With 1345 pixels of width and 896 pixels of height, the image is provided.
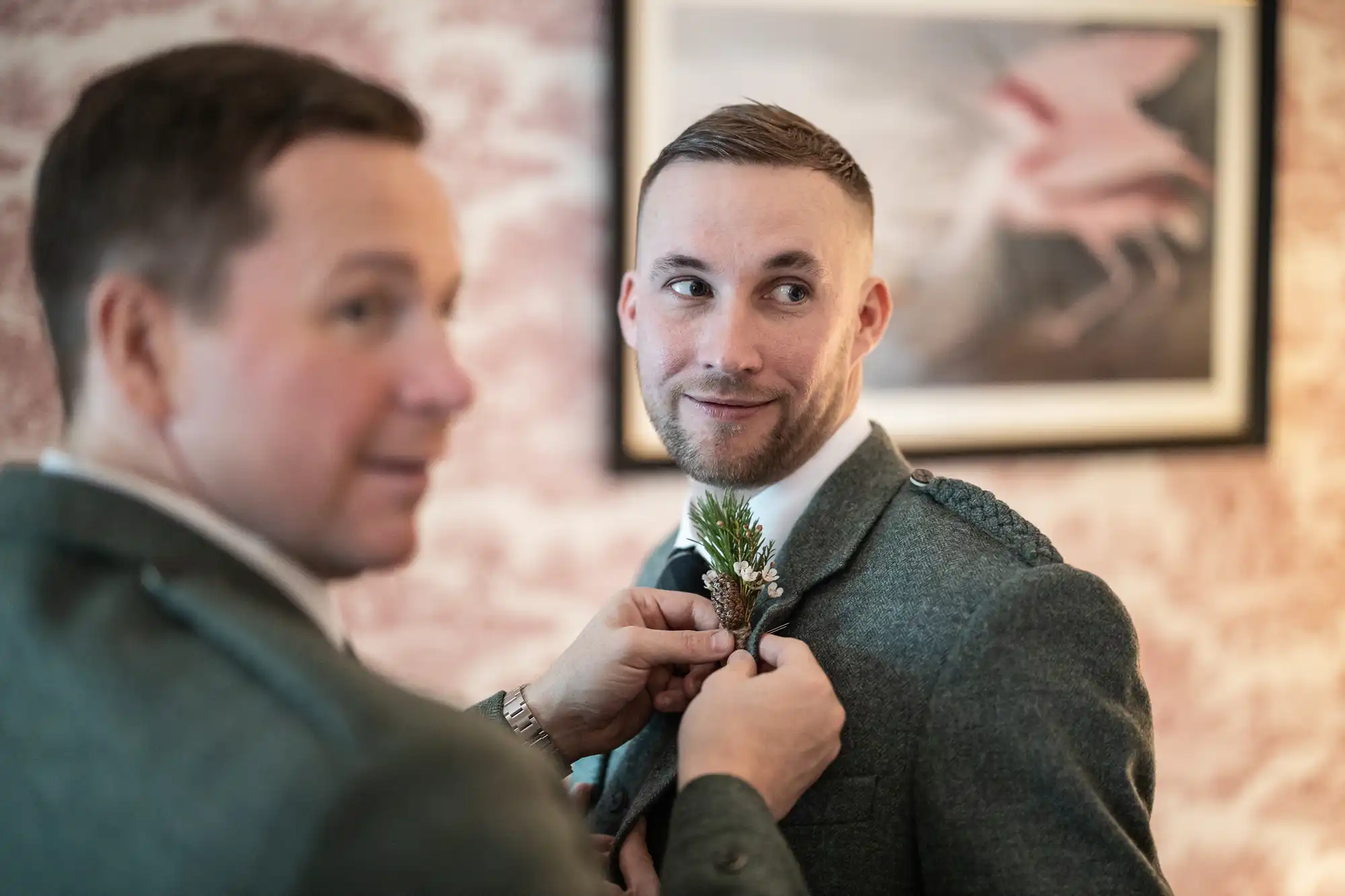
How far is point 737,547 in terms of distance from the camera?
3.51 feet

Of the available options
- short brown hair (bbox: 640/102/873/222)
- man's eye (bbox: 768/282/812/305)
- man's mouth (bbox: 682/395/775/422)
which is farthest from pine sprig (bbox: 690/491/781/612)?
short brown hair (bbox: 640/102/873/222)

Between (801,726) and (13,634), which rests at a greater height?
(13,634)

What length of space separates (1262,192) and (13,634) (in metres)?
2.41

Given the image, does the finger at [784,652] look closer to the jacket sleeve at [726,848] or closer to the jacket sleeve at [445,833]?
the jacket sleeve at [726,848]

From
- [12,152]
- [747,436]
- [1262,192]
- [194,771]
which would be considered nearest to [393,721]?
[194,771]

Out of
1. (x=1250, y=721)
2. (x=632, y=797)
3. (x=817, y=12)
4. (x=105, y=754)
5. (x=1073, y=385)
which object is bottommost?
(x=1250, y=721)

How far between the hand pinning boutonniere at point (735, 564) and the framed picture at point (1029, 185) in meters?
0.94

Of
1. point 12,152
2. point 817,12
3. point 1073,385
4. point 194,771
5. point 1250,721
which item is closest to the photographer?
point 194,771

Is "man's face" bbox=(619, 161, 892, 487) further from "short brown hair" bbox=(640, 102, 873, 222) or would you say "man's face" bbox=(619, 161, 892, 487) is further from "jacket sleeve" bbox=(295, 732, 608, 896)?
"jacket sleeve" bbox=(295, 732, 608, 896)

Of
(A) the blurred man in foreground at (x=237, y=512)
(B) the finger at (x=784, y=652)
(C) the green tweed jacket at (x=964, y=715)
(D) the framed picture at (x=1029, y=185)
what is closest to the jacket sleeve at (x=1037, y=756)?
(C) the green tweed jacket at (x=964, y=715)

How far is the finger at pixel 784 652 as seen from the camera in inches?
→ 38.5

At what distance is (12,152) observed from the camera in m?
1.81

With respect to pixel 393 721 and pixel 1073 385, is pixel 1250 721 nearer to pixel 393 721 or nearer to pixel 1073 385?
pixel 1073 385

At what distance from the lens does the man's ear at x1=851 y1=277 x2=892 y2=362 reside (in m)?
1.25
